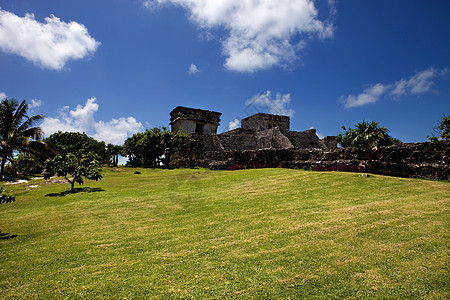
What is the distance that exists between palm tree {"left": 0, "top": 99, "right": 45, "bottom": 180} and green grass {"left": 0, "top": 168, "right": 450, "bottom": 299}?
1540 cm

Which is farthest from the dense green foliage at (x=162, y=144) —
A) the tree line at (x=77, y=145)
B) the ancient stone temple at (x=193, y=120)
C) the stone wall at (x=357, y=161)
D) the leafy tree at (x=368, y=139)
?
the leafy tree at (x=368, y=139)

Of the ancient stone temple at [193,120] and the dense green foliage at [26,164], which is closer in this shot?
the dense green foliage at [26,164]

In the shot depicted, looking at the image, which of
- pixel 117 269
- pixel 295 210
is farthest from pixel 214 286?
pixel 295 210

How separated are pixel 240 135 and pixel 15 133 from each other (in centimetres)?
1982

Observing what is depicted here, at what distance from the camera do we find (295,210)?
5.77 metres

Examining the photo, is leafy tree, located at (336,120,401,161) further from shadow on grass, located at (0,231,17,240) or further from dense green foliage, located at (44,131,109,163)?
dense green foliage, located at (44,131,109,163)

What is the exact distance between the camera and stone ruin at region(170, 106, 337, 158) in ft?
79.8

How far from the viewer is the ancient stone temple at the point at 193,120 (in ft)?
101

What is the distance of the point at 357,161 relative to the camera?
37.9 feet

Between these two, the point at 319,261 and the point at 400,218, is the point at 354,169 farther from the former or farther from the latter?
A: the point at 319,261

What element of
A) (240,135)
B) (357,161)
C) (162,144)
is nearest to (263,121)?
(240,135)

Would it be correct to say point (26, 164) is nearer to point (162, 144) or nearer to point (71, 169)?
point (162, 144)

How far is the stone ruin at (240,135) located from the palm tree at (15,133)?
13458 mm

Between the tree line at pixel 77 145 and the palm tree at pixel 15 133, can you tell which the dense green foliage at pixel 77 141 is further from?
the palm tree at pixel 15 133
